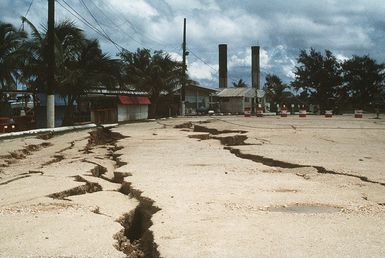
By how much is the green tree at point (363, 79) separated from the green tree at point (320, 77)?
1107 millimetres

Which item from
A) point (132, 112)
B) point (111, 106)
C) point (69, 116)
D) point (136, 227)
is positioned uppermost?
point (111, 106)

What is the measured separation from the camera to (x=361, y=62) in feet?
181

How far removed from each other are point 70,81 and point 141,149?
11.9 m

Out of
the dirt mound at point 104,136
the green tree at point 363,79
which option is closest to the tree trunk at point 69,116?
the dirt mound at point 104,136

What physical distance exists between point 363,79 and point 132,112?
31688 millimetres

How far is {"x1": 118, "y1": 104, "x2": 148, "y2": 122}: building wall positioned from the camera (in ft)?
107

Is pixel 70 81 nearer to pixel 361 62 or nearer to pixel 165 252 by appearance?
pixel 165 252

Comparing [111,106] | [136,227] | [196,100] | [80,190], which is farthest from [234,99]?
[136,227]

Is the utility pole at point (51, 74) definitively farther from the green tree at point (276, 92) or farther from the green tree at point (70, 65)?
the green tree at point (276, 92)

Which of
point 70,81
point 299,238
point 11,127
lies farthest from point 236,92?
point 299,238

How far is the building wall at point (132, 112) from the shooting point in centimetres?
3257

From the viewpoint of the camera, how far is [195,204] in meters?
5.97

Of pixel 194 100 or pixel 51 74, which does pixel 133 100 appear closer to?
pixel 51 74

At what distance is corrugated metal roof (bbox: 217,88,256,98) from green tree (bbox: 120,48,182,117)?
1705 centimetres
